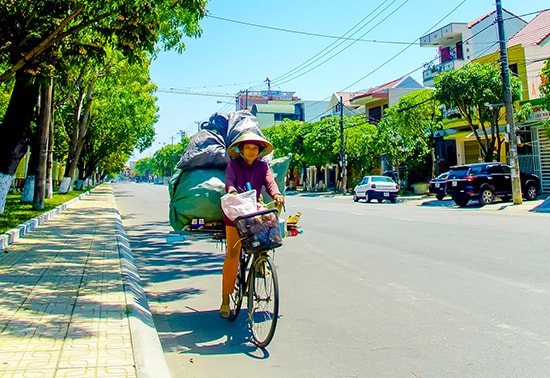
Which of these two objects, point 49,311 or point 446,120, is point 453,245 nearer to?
point 49,311

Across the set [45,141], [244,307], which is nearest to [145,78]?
[45,141]

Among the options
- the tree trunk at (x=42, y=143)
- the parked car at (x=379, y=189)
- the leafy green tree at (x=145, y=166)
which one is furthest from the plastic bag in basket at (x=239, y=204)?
the leafy green tree at (x=145, y=166)

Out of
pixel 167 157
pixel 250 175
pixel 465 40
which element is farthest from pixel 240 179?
pixel 167 157

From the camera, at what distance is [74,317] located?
179 inches

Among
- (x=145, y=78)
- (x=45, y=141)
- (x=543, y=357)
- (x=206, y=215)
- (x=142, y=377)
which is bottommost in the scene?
(x=543, y=357)

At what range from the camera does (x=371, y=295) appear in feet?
18.7

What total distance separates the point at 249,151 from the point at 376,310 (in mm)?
2184

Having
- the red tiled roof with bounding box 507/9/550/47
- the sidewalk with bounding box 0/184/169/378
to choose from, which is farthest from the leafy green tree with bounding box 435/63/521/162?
the sidewalk with bounding box 0/184/169/378

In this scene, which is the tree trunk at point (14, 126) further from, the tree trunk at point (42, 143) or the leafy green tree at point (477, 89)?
the leafy green tree at point (477, 89)

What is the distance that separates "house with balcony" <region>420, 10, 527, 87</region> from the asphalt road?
2589cm

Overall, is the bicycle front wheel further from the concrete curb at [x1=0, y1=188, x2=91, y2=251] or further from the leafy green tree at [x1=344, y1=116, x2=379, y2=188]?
the leafy green tree at [x1=344, y1=116, x2=379, y2=188]

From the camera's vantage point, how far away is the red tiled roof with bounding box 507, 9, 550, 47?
25797 mm

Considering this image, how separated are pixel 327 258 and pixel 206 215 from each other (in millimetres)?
3824

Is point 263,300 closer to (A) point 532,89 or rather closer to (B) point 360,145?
(A) point 532,89
